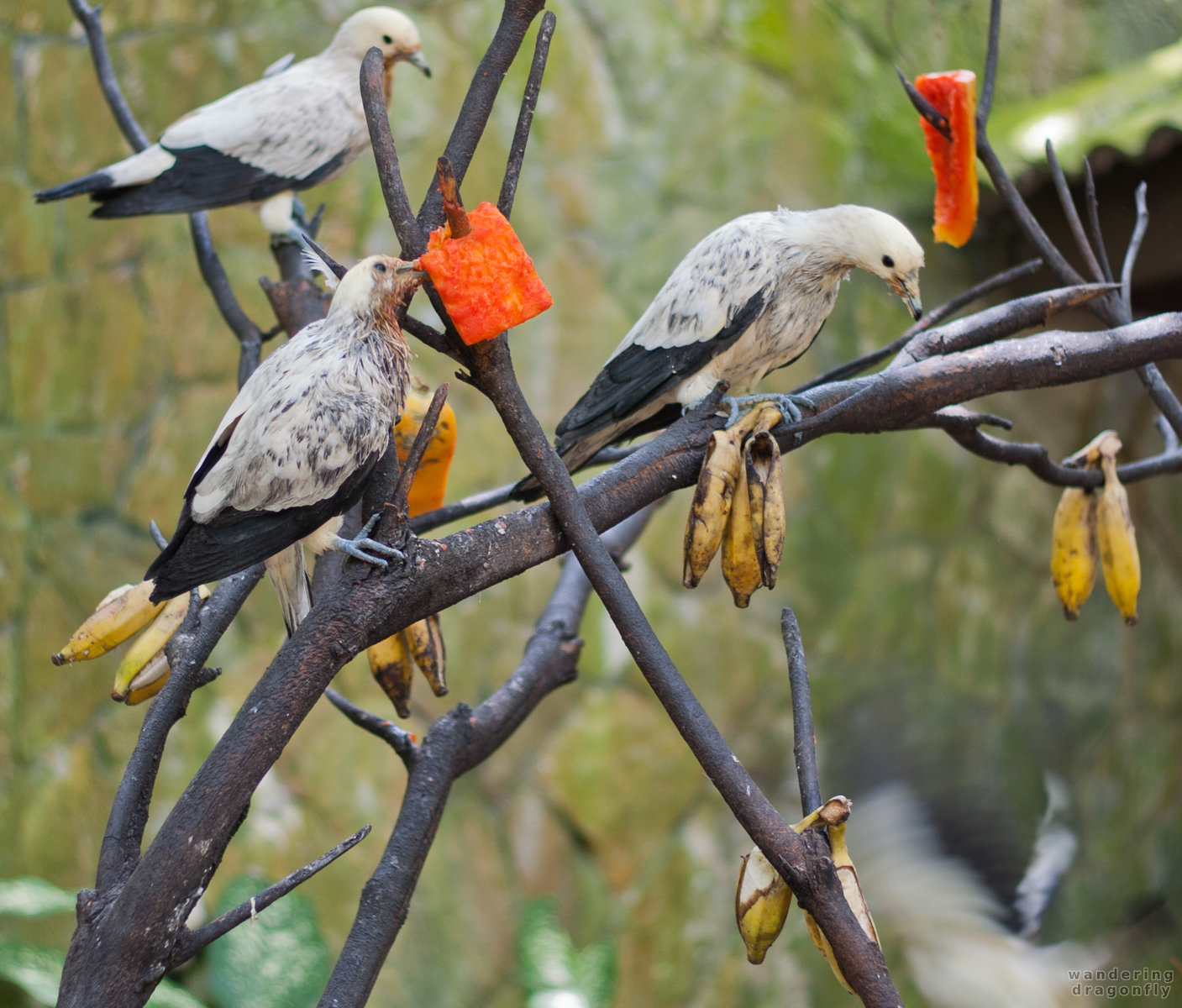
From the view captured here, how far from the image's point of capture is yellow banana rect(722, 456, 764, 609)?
925mm

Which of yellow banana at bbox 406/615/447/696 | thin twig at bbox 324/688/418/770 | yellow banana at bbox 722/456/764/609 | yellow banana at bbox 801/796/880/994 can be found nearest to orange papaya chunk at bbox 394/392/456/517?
yellow banana at bbox 406/615/447/696

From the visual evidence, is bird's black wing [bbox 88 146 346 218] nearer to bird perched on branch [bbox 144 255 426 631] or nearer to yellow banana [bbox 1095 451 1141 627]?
bird perched on branch [bbox 144 255 426 631]

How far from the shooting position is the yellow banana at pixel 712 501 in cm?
88

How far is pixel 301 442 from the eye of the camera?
2.59 feet

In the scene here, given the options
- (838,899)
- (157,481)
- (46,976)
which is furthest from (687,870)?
(838,899)

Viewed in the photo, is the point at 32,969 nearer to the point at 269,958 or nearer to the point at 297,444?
the point at 269,958

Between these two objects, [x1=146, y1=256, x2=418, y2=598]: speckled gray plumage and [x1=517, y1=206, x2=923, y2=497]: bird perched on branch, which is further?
[x1=517, y1=206, x2=923, y2=497]: bird perched on branch

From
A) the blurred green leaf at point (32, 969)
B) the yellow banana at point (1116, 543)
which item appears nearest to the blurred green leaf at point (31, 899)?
the blurred green leaf at point (32, 969)

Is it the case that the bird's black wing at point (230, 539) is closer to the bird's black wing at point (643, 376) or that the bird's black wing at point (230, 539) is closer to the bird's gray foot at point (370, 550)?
the bird's gray foot at point (370, 550)

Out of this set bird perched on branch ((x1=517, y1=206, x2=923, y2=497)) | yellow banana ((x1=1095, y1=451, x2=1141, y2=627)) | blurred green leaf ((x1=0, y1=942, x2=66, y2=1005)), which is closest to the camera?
bird perched on branch ((x1=517, y1=206, x2=923, y2=497))

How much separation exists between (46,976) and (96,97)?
2154 mm

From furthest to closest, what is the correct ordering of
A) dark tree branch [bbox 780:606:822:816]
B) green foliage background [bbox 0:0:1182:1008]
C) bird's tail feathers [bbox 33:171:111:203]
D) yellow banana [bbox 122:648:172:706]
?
green foliage background [bbox 0:0:1182:1008]
bird's tail feathers [bbox 33:171:111:203]
yellow banana [bbox 122:648:172:706]
dark tree branch [bbox 780:606:822:816]

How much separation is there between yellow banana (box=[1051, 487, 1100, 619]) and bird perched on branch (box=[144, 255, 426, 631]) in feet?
2.93

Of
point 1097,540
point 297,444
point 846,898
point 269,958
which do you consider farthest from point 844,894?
point 269,958
